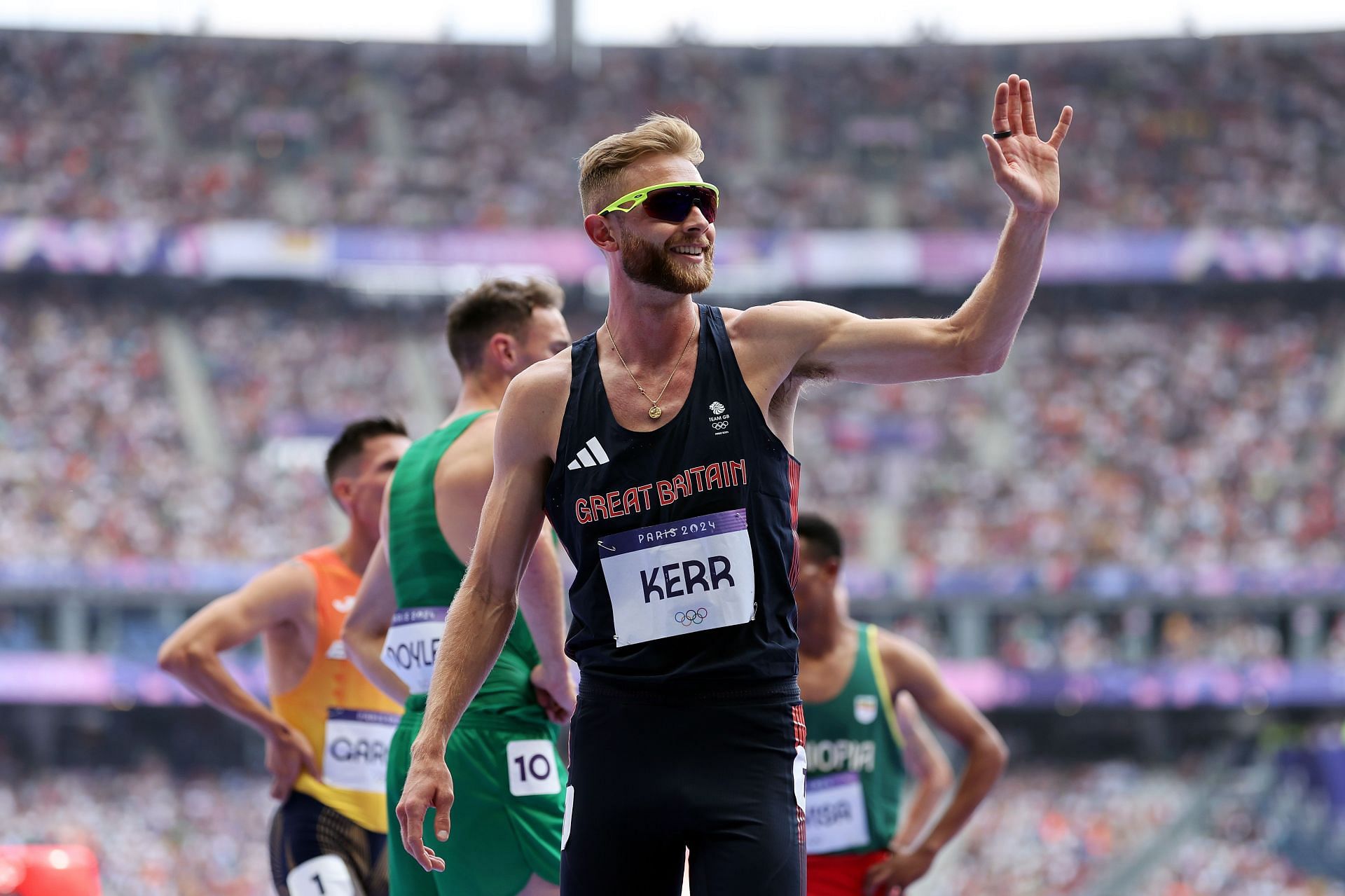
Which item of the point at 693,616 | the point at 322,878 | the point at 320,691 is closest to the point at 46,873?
the point at 322,878

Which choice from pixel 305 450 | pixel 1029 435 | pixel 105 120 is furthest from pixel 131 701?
pixel 1029 435

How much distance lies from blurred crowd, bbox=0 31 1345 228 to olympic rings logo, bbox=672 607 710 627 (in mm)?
30194

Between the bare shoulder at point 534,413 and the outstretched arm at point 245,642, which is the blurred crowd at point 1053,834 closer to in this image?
the outstretched arm at point 245,642

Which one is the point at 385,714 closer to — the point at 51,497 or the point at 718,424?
the point at 718,424

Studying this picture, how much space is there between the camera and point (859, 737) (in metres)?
5.27

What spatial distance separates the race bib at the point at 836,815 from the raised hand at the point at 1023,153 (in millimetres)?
2905

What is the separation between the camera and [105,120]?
33281mm

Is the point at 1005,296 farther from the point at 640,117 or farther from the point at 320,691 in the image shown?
the point at 640,117

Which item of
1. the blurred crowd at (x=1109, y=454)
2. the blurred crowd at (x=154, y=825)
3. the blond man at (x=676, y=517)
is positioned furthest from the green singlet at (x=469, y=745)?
the blurred crowd at (x=1109, y=454)

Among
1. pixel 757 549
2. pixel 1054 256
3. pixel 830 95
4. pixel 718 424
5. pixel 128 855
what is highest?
pixel 830 95

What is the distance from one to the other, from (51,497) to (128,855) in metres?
7.66

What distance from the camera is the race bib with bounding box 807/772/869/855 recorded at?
5078 millimetres

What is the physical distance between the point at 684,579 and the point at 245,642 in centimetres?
265

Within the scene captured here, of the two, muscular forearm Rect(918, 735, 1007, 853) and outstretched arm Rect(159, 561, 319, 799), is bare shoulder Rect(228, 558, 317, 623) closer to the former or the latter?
outstretched arm Rect(159, 561, 319, 799)
